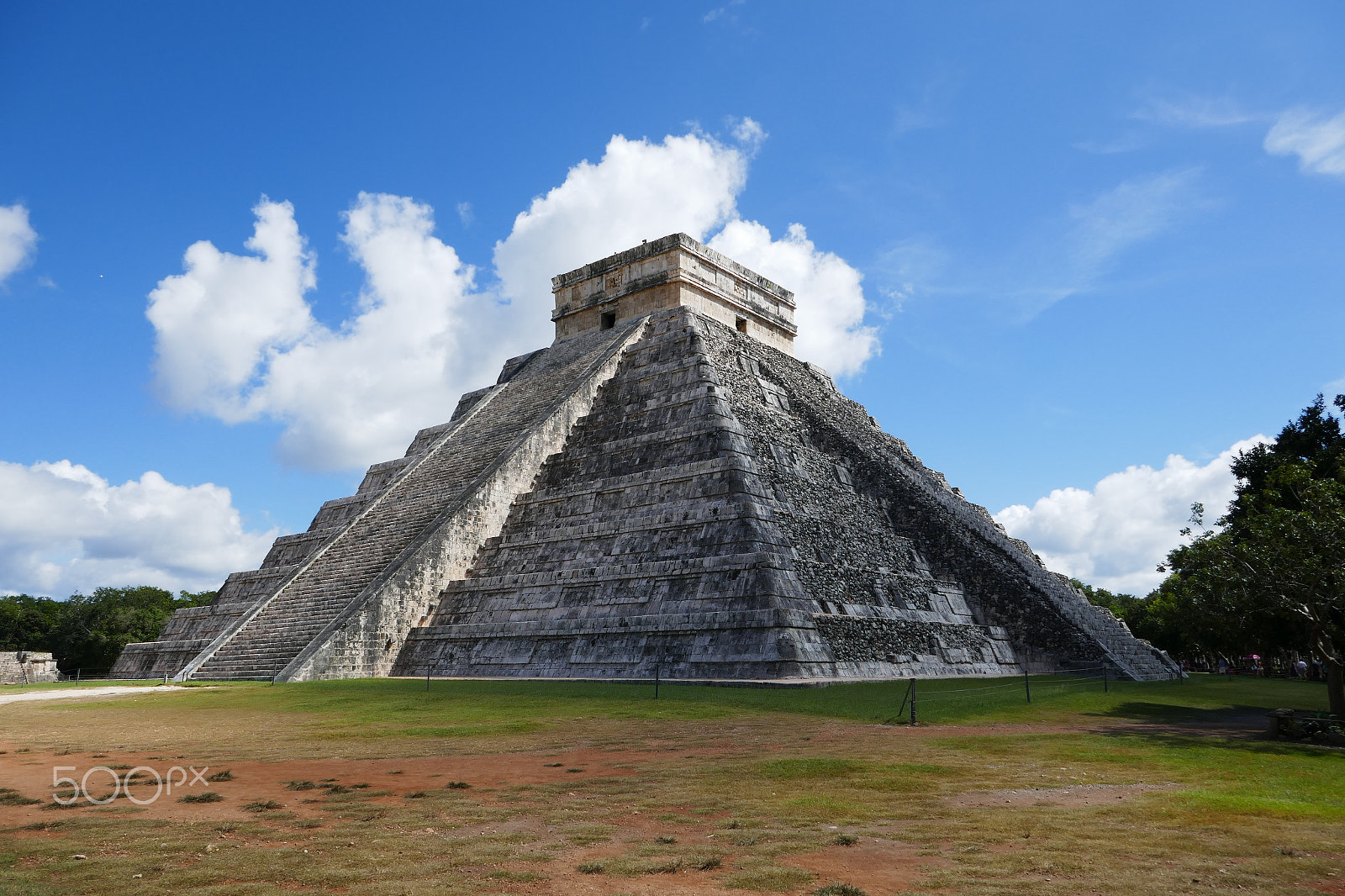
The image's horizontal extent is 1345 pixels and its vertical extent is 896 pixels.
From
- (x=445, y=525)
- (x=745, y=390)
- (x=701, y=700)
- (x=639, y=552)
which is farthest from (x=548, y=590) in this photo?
(x=745, y=390)

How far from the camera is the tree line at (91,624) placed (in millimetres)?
35625

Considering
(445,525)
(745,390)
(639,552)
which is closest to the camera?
(639,552)

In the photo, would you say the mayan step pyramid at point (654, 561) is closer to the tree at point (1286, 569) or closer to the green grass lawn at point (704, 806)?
the green grass lawn at point (704, 806)

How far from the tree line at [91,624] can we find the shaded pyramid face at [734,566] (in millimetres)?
24687

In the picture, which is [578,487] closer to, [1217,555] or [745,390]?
[745,390]

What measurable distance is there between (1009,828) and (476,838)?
2.87m

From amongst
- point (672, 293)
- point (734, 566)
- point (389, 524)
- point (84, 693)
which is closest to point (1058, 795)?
point (734, 566)

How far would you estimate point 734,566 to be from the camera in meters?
13.9

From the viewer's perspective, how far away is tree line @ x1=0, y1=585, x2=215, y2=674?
117ft

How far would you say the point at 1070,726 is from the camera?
970 centimetres

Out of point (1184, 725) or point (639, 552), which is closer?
point (1184, 725)
